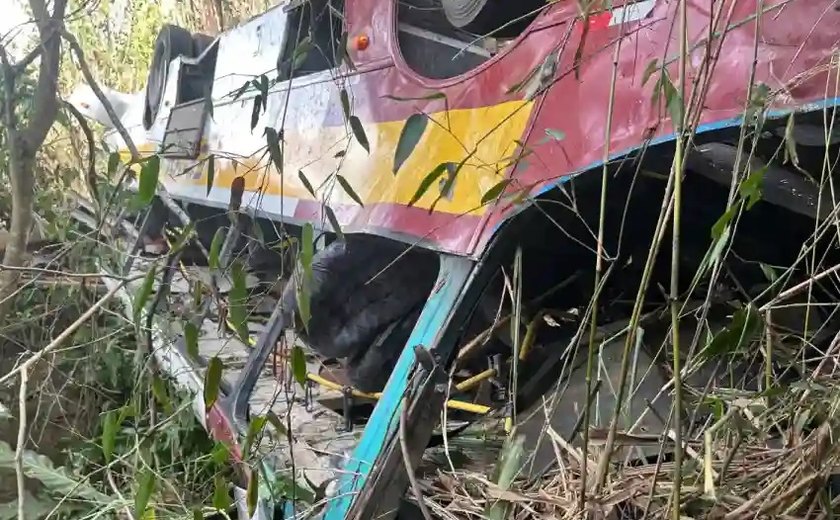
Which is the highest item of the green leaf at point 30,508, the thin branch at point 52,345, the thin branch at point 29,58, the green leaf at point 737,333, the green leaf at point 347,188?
the thin branch at point 29,58

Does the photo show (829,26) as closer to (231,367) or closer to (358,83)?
(358,83)

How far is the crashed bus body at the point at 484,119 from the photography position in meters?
1.04

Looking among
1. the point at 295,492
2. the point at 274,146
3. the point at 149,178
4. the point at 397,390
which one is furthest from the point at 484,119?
the point at 295,492

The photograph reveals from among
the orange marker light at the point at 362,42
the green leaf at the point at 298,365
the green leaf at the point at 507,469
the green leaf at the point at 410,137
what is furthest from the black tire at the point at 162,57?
the green leaf at the point at 507,469

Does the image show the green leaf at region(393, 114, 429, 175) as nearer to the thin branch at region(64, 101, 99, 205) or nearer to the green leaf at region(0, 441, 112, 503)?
the thin branch at region(64, 101, 99, 205)

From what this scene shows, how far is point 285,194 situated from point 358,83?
482mm

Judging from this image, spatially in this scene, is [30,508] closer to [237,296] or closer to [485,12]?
[237,296]

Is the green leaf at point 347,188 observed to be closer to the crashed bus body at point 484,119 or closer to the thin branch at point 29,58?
the crashed bus body at point 484,119

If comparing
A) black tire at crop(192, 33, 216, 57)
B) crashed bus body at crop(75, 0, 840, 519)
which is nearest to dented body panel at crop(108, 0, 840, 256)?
crashed bus body at crop(75, 0, 840, 519)

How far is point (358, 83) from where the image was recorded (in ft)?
6.74

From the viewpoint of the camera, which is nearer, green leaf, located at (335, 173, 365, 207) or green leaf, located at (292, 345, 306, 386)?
green leaf, located at (292, 345, 306, 386)

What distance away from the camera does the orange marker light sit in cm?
205

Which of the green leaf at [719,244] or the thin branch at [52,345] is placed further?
the thin branch at [52,345]

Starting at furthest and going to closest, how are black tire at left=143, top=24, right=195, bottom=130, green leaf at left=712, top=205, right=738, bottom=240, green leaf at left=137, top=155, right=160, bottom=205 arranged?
1. black tire at left=143, top=24, right=195, bottom=130
2. green leaf at left=137, top=155, right=160, bottom=205
3. green leaf at left=712, top=205, right=738, bottom=240
